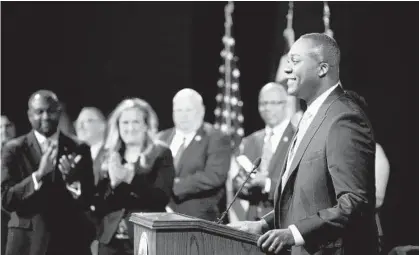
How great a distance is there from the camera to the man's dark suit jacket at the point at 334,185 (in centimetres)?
254

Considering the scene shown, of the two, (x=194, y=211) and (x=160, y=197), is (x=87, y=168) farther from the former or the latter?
(x=194, y=211)

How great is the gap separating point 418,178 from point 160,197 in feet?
8.74

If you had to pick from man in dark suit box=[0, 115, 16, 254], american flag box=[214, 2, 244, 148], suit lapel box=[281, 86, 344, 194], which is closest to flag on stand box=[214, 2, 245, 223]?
american flag box=[214, 2, 244, 148]

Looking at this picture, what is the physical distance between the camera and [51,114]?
4480mm

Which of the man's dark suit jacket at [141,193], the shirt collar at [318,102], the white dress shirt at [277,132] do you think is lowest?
the man's dark suit jacket at [141,193]

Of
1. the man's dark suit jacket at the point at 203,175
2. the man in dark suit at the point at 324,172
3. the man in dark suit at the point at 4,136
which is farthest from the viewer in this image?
the man in dark suit at the point at 4,136

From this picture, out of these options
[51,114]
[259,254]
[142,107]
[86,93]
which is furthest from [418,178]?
[86,93]

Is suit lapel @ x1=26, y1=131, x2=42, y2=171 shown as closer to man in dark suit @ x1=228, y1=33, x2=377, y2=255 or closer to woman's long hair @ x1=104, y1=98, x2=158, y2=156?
woman's long hair @ x1=104, y1=98, x2=158, y2=156

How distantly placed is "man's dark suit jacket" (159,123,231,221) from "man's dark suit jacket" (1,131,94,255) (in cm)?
80

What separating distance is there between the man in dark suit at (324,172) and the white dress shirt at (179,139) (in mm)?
2407

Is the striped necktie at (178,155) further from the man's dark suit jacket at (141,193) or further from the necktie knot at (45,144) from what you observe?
the necktie knot at (45,144)

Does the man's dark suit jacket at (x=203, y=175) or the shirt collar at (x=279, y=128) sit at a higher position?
the shirt collar at (x=279, y=128)

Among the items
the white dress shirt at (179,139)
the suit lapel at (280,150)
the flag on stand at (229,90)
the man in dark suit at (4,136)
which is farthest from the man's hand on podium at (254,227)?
the flag on stand at (229,90)

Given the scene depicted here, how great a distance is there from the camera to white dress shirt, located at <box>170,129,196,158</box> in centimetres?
527
